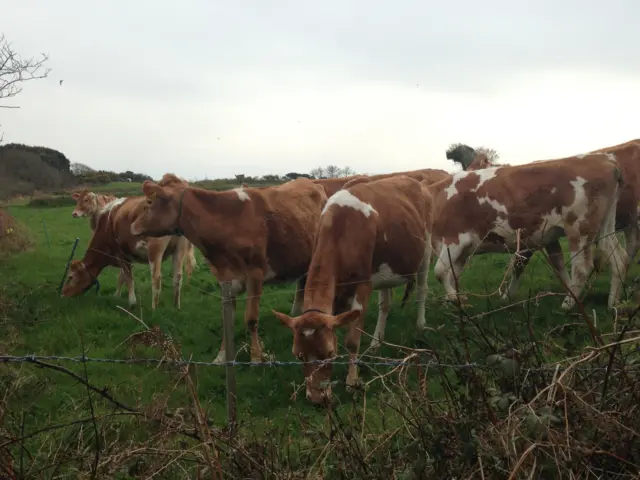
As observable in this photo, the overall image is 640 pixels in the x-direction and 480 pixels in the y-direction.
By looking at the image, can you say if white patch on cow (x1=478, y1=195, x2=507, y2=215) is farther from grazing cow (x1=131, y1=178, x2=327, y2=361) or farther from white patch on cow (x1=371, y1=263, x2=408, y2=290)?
grazing cow (x1=131, y1=178, x2=327, y2=361)

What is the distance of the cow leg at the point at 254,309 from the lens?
22.4 ft

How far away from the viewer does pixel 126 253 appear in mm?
10617

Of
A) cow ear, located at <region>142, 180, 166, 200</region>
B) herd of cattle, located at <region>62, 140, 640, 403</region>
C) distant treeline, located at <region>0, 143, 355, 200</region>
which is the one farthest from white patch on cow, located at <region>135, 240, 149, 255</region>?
distant treeline, located at <region>0, 143, 355, 200</region>

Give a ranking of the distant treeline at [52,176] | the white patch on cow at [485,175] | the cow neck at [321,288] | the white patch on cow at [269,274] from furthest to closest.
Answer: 1. the distant treeline at [52,176]
2. the white patch on cow at [485,175]
3. the white patch on cow at [269,274]
4. the cow neck at [321,288]

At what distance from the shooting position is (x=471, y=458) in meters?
2.34

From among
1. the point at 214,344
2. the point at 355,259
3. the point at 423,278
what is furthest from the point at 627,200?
the point at 214,344

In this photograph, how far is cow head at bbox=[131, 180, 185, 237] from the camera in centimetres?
750

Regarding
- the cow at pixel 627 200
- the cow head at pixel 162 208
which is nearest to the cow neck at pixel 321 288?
the cow head at pixel 162 208

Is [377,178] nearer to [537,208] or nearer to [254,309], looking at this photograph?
[537,208]

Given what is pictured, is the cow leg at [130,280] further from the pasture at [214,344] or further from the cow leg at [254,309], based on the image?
the cow leg at [254,309]

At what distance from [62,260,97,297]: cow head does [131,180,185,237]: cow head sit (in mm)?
3527

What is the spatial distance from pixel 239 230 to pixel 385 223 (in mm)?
2042

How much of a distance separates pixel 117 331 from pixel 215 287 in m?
4.15

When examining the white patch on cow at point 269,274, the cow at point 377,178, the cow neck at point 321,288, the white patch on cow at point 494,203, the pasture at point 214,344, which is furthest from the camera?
the cow at point 377,178
